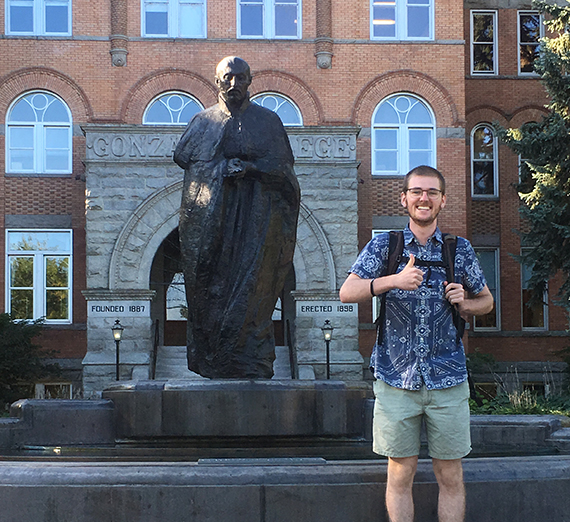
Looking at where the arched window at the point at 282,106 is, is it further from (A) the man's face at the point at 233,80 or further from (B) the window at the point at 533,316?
(A) the man's face at the point at 233,80

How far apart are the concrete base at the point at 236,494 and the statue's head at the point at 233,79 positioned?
152 inches

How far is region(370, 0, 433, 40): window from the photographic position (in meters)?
25.8

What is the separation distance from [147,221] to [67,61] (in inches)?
262

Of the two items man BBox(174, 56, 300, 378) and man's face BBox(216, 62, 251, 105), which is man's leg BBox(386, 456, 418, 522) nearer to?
man BBox(174, 56, 300, 378)

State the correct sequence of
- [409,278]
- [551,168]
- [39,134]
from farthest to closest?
Result: [39,134] → [551,168] → [409,278]

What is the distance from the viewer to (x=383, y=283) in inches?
166

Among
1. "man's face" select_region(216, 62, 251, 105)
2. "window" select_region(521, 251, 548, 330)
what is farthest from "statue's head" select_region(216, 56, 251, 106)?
"window" select_region(521, 251, 548, 330)

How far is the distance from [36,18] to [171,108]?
4.64 meters

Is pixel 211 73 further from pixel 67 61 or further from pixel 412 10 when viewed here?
pixel 412 10

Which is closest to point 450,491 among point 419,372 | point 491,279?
point 419,372

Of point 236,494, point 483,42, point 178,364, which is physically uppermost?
point 483,42

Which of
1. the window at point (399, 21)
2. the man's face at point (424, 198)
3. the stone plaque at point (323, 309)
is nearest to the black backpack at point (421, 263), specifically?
the man's face at point (424, 198)

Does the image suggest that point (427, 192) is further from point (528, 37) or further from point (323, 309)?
point (528, 37)

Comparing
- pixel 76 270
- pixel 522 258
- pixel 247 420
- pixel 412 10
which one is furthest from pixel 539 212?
pixel 247 420
